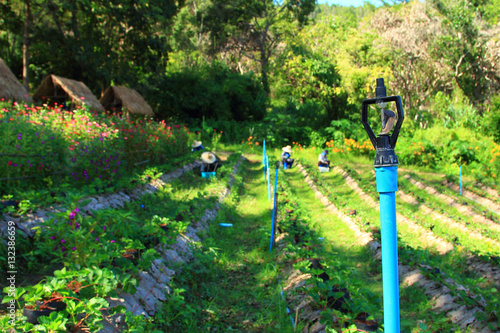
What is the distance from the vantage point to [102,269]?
325 cm

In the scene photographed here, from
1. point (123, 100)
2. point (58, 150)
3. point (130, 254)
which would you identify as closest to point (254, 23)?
point (123, 100)

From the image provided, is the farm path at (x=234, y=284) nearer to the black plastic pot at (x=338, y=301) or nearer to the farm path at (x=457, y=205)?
the black plastic pot at (x=338, y=301)

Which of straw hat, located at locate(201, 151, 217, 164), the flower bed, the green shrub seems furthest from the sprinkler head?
the green shrub

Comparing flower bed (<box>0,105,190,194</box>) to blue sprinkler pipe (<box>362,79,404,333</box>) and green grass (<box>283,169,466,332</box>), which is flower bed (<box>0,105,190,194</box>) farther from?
blue sprinkler pipe (<box>362,79,404,333</box>)

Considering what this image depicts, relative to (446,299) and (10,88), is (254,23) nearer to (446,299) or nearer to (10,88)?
(10,88)

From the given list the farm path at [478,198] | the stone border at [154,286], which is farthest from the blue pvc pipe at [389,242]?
the farm path at [478,198]

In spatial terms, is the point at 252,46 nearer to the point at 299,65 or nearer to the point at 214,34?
the point at 214,34

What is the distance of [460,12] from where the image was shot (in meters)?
23.0

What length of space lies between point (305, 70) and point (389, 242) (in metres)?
25.9

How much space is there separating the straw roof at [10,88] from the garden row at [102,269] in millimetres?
10292

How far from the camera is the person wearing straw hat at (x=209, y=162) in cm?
1367

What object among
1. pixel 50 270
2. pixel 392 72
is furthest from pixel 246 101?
pixel 50 270

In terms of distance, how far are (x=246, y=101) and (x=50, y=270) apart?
79.6 ft

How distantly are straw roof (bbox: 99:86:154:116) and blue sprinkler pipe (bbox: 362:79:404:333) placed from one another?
19909 mm
